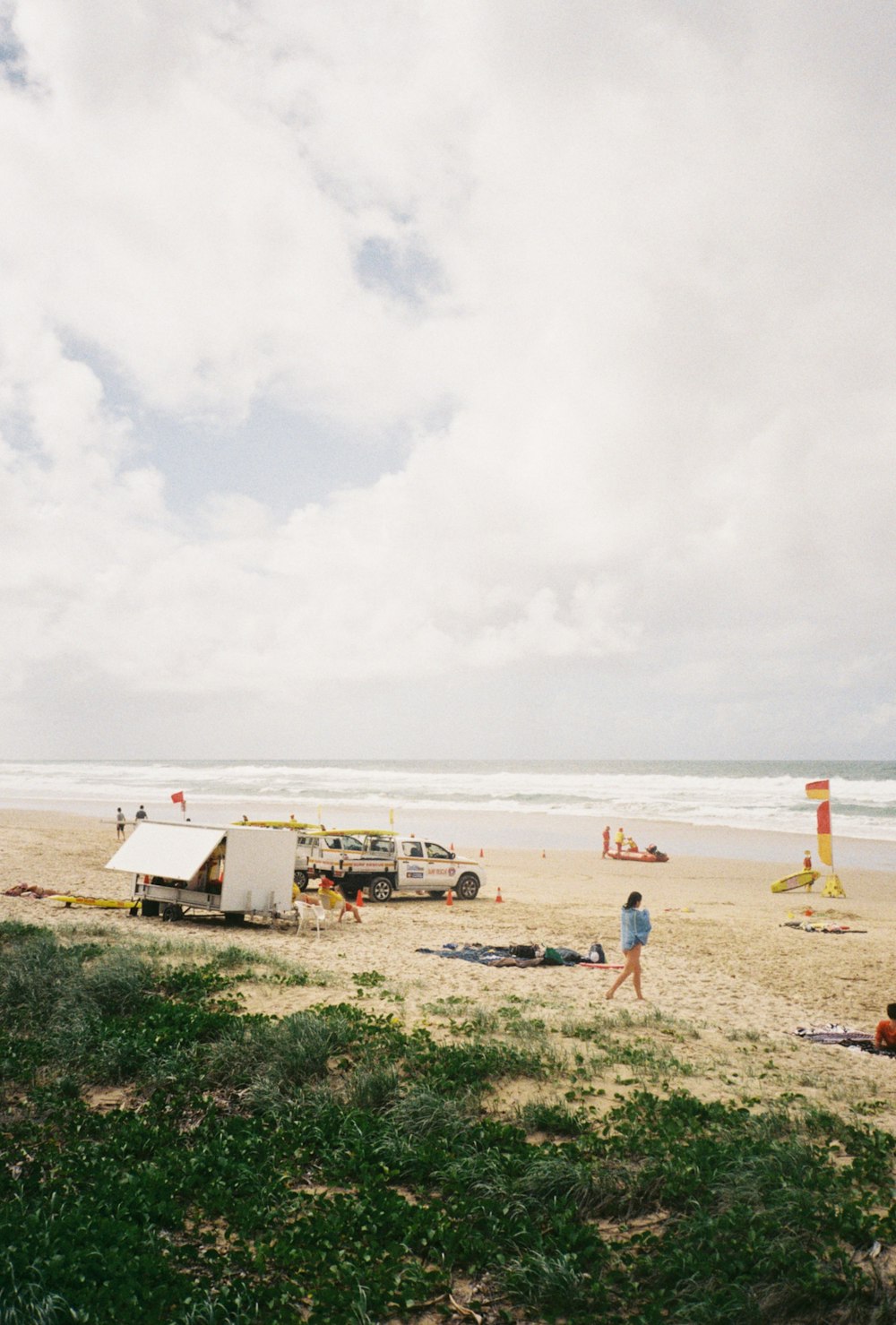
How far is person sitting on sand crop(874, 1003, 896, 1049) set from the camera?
10.3 metres

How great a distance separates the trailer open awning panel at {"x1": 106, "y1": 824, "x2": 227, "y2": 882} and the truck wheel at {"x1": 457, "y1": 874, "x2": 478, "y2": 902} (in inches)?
342

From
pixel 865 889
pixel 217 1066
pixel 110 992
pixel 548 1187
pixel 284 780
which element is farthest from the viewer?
pixel 284 780

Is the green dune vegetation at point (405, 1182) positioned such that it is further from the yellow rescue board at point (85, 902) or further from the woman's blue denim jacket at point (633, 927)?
the yellow rescue board at point (85, 902)

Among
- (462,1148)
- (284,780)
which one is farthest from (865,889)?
(284,780)

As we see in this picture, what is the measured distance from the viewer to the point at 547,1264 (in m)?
5.24

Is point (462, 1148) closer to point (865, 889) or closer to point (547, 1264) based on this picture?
point (547, 1264)

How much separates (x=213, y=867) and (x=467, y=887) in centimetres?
829

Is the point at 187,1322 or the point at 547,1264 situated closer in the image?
the point at 187,1322

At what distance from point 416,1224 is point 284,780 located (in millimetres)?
94900

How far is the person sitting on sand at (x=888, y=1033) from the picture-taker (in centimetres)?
1027

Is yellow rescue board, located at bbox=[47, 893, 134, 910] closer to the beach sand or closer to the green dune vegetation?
the beach sand

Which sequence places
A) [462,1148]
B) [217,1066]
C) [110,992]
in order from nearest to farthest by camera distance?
[462,1148], [217,1066], [110,992]

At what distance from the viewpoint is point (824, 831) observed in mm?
24172

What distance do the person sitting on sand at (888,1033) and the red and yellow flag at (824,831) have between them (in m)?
13.8
